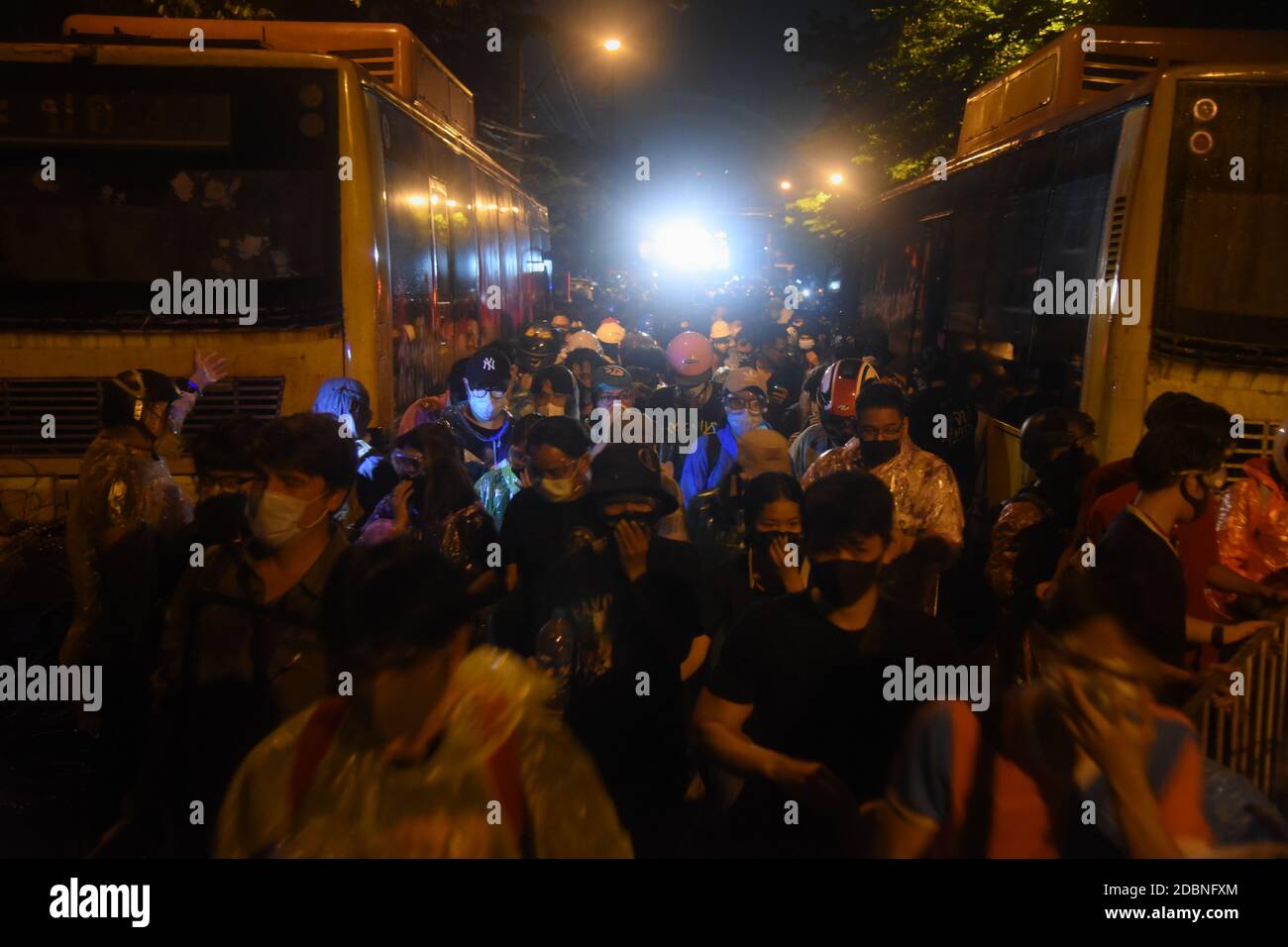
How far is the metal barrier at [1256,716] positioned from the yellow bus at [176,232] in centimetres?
505

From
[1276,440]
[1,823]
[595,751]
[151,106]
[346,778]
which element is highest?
[151,106]

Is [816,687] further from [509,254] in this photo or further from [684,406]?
[509,254]

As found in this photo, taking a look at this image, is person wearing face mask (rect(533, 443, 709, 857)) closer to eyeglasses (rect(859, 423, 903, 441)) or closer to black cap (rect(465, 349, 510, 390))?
eyeglasses (rect(859, 423, 903, 441))

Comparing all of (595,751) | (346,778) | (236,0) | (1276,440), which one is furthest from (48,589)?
(236,0)

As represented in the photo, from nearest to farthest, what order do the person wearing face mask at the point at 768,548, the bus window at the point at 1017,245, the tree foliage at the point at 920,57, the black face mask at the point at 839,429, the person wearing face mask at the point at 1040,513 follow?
the person wearing face mask at the point at 768,548, the person wearing face mask at the point at 1040,513, the black face mask at the point at 839,429, the bus window at the point at 1017,245, the tree foliage at the point at 920,57

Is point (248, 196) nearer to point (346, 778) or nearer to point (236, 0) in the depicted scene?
point (346, 778)

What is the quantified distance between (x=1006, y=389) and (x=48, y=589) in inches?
270

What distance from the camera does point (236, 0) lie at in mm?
13383

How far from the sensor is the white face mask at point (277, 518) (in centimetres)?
337

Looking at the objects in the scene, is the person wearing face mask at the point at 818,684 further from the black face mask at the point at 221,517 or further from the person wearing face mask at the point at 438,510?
the black face mask at the point at 221,517

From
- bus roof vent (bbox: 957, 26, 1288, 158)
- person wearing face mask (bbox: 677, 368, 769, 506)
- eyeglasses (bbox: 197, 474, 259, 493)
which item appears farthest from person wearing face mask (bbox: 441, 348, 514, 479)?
bus roof vent (bbox: 957, 26, 1288, 158)

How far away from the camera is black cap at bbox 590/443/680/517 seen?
394 cm

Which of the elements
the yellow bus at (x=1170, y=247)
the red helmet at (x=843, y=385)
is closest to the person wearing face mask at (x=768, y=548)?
the red helmet at (x=843, y=385)
